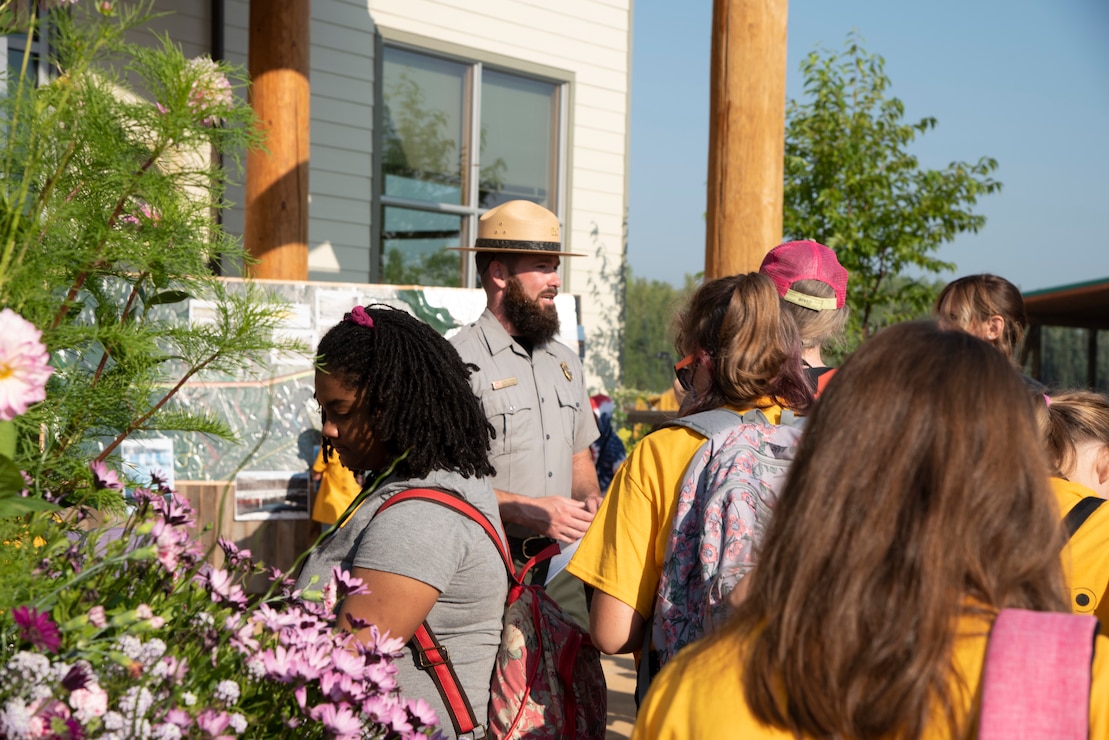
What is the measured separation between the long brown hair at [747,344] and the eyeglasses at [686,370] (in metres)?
0.03

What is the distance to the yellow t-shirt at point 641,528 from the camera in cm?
219

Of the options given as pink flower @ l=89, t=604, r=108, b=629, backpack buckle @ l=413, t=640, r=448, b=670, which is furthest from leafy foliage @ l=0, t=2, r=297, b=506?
backpack buckle @ l=413, t=640, r=448, b=670

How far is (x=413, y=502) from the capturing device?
6.93 ft

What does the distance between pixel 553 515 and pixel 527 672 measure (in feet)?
3.81

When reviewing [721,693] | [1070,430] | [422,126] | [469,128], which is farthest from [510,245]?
[469,128]

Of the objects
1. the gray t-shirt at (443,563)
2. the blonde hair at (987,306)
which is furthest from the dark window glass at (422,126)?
the gray t-shirt at (443,563)

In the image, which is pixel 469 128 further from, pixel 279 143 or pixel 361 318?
pixel 361 318

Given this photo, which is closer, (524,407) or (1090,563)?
(1090,563)

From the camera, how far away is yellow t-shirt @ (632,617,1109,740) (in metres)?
1.01

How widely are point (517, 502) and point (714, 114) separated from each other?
2.36m

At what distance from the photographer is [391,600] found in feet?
6.48

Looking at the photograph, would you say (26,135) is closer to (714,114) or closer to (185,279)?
(185,279)

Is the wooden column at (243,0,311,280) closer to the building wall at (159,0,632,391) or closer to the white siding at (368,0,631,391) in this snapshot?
the building wall at (159,0,632,391)

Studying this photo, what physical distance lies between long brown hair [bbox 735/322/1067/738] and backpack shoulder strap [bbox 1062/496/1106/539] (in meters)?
1.08
